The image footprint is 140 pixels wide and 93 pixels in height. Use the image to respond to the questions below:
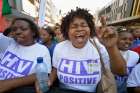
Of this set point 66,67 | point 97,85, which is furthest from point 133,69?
point 66,67

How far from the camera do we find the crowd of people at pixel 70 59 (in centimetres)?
339

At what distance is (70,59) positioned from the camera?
343 cm

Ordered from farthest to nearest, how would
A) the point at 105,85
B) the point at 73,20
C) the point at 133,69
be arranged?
1. the point at 133,69
2. the point at 73,20
3. the point at 105,85

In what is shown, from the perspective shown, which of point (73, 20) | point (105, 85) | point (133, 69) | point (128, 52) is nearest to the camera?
point (105, 85)

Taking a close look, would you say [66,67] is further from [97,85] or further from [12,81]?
[12,81]

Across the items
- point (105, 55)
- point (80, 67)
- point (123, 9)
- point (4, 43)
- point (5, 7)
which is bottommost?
point (80, 67)

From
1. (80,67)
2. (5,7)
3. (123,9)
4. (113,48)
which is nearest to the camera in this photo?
(80,67)

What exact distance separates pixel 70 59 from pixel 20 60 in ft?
1.82

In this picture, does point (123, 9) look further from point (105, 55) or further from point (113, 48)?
point (105, 55)

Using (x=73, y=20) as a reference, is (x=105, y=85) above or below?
below

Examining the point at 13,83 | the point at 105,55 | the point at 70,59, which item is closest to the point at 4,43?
the point at 13,83

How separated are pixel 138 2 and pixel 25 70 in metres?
15.1

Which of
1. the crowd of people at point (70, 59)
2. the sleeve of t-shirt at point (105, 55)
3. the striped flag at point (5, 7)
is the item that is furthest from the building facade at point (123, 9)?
the striped flag at point (5, 7)

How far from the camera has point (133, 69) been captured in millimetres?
3842
